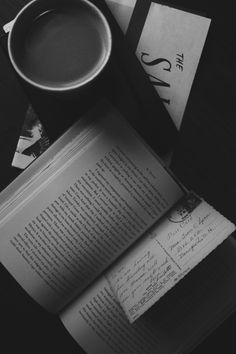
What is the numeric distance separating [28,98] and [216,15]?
11.1 inches

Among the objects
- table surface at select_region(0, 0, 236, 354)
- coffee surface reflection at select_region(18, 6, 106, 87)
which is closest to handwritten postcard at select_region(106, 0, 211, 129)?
table surface at select_region(0, 0, 236, 354)

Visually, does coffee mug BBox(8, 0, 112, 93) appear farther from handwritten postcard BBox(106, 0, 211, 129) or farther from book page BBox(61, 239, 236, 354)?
book page BBox(61, 239, 236, 354)

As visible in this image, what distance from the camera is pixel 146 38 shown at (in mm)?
568

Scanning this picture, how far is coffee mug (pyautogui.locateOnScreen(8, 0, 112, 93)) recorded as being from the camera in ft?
1.46

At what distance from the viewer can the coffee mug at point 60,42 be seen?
445 mm

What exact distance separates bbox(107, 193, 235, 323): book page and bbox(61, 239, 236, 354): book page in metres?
0.04

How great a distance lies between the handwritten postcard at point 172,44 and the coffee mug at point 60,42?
0.41 feet

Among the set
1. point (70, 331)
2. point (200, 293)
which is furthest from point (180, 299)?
point (70, 331)

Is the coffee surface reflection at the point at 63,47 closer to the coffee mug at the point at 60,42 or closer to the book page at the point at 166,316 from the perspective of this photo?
the coffee mug at the point at 60,42

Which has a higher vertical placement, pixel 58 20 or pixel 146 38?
pixel 58 20

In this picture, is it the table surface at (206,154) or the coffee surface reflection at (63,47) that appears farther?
the table surface at (206,154)

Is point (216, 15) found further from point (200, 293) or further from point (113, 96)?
point (200, 293)

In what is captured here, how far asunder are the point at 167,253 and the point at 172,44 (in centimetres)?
28

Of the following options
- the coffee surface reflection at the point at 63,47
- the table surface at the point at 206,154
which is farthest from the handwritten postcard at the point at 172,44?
the coffee surface reflection at the point at 63,47
